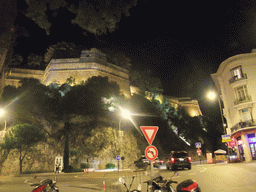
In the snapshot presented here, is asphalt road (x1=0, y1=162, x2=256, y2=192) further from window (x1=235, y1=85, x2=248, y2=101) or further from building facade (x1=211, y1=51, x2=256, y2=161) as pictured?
window (x1=235, y1=85, x2=248, y2=101)

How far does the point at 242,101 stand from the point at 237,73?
14.4 feet

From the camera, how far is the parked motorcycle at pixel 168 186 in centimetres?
450

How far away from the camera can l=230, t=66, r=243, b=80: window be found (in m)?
29.5

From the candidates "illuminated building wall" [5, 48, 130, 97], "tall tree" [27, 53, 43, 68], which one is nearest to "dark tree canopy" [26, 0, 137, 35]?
"illuminated building wall" [5, 48, 130, 97]

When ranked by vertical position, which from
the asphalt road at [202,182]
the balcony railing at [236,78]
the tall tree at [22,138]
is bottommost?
the asphalt road at [202,182]

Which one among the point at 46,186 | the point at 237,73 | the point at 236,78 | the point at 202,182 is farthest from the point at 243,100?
the point at 46,186

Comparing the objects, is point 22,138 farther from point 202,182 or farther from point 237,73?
point 237,73

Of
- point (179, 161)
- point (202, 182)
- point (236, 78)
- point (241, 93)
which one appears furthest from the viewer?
point (236, 78)

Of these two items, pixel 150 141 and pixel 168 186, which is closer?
pixel 168 186

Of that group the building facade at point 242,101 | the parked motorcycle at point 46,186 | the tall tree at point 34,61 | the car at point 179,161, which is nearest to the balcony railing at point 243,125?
the building facade at point 242,101

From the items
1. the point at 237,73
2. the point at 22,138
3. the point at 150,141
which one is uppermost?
the point at 237,73

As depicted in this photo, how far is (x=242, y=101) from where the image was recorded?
28250 mm

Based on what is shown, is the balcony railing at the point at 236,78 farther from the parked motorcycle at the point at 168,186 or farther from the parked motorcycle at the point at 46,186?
the parked motorcycle at the point at 46,186

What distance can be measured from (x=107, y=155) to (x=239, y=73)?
2397cm
